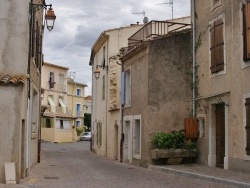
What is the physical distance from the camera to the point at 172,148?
17.6 metres

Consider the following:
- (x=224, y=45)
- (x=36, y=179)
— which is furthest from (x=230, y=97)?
(x=36, y=179)

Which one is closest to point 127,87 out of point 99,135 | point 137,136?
point 137,136

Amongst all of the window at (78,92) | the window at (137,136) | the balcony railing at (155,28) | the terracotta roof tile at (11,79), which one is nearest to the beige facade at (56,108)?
the window at (78,92)

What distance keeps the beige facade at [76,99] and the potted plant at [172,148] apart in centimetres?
4895

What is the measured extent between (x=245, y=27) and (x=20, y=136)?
24.2 ft

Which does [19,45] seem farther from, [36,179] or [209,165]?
[209,165]

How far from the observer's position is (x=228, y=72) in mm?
15180

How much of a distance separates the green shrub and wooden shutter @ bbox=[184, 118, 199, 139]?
1.35ft

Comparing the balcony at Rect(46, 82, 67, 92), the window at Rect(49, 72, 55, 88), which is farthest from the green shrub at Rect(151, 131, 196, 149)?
the window at Rect(49, 72, 55, 88)

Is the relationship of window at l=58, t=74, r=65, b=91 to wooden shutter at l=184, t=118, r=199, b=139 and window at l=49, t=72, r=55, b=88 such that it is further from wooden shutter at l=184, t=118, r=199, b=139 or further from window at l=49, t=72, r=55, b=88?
wooden shutter at l=184, t=118, r=199, b=139

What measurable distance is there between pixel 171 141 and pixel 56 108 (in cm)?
4305

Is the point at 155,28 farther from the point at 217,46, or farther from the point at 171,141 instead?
the point at 171,141

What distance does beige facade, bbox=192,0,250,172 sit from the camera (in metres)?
14.1

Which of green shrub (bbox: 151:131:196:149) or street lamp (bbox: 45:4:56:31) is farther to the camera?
green shrub (bbox: 151:131:196:149)
